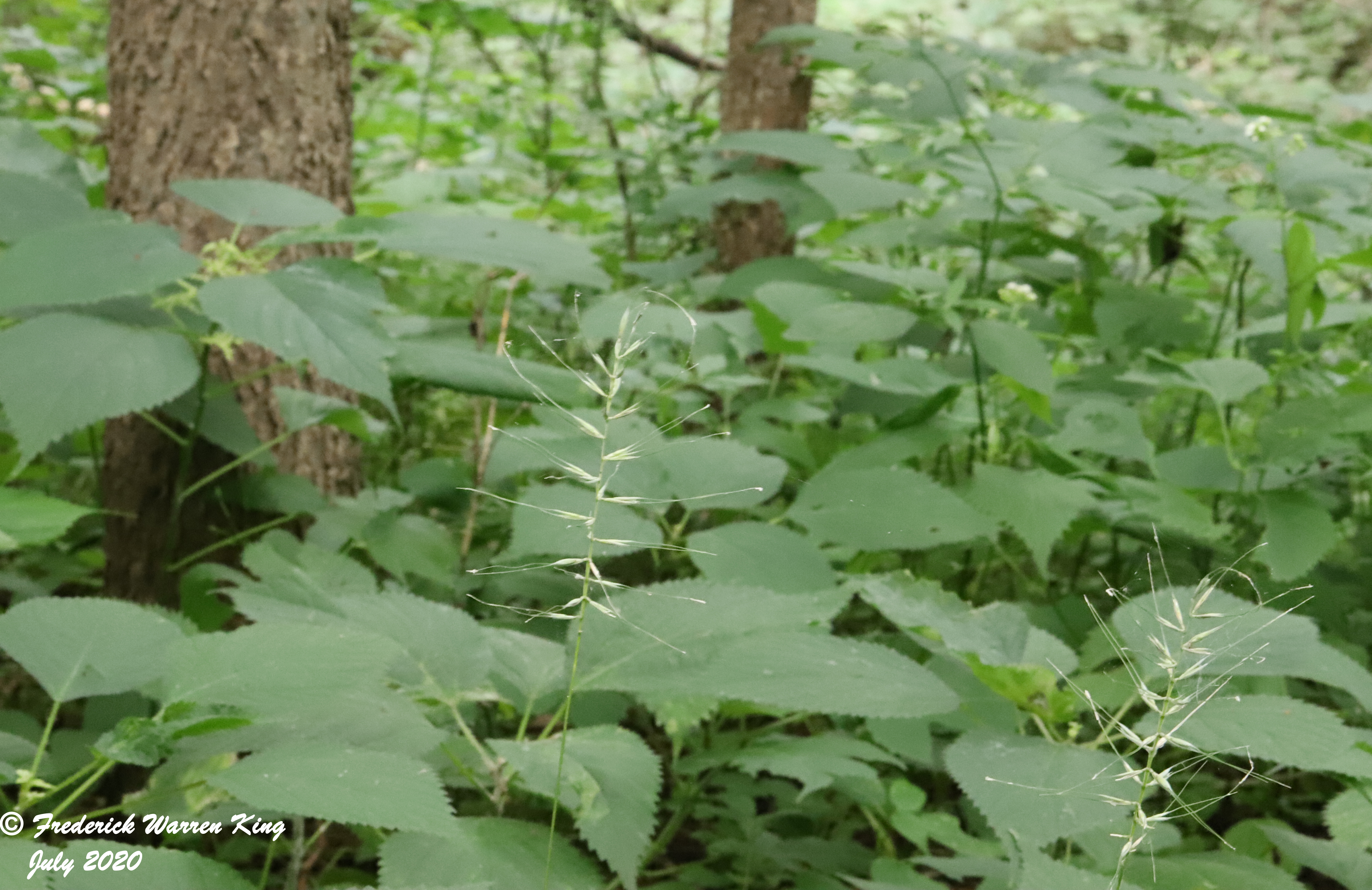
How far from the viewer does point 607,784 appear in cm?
82

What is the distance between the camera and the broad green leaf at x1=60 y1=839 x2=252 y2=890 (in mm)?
632

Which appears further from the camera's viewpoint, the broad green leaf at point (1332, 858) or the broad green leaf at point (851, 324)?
the broad green leaf at point (851, 324)

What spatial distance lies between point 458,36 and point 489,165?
277 cm

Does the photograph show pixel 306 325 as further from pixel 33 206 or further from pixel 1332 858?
pixel 1332 858

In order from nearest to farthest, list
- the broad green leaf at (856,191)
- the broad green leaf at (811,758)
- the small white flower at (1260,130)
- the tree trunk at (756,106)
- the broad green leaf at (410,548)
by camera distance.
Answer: the broad green leaf at (811,758) → the broad green leaf at (410,548) → the small white flower at (1260,130) → the broad green leaf at (856,191) → the tree trunk at (756,106)

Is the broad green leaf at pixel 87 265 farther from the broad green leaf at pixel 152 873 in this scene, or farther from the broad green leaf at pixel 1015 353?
the broad green leaf at pixel 1015 353

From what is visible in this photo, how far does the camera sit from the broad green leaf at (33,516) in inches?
41.0

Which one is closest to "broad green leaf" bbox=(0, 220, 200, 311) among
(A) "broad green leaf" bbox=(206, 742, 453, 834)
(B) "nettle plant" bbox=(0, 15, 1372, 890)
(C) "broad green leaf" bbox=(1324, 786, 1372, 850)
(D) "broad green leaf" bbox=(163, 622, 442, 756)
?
(B) "nettle plant" bbox=(0, 15, 1372, 890)

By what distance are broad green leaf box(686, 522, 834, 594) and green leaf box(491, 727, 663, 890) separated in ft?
0.99

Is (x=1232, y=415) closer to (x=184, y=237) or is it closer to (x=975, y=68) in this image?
(x=975, y=68)

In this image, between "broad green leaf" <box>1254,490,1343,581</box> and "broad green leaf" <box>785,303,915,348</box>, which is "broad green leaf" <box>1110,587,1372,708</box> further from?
"broad green leaf" <box>785,303,915,348</box>

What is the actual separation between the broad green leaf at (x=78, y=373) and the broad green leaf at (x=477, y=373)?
26 centimetres

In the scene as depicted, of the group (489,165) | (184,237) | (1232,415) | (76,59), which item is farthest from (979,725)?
(76,59)

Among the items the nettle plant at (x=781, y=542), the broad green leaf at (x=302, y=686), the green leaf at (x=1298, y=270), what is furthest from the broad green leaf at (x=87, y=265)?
the green leaf at (x=1298, y=270)
